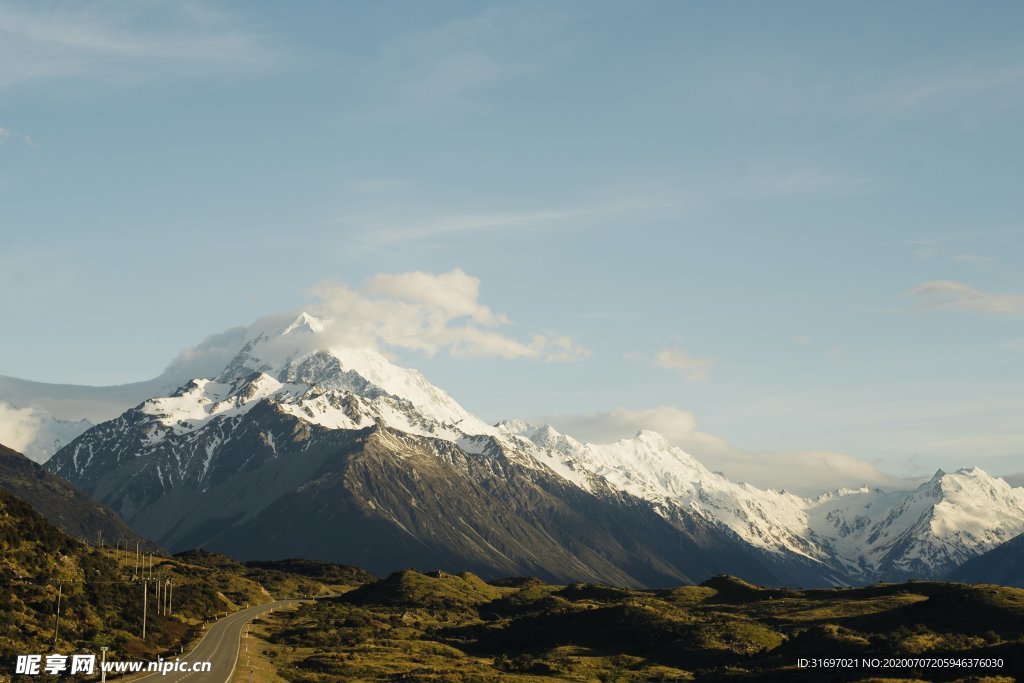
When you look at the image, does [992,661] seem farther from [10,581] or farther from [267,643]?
[10,581]

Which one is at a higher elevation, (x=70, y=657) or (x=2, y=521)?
(x=2, y=521)

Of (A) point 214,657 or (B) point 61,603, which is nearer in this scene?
(A) point 214,657

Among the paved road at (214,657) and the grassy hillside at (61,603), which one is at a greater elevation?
the grassy hillside at (61,603)

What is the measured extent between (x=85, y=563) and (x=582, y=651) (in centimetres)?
8040

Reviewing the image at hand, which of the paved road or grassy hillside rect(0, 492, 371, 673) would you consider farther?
grassy hillside rect(0, 492, 371, 673)

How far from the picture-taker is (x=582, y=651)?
19250cm

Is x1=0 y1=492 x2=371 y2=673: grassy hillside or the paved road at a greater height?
x1=0 y1=492 x2=371 y2=673: grassy hillside

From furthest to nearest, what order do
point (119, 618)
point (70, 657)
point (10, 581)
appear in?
point (119, 618), point (10, 581), point (70, 657)

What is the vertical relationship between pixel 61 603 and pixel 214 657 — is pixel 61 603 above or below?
above

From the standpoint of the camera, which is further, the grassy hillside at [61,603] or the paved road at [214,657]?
the grassy hillside at [61,603]

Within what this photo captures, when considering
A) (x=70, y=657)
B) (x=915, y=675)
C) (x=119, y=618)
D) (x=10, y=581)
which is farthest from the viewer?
(x=119, y=618)

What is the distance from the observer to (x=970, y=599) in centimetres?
19312

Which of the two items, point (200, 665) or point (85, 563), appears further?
point (85, 563)

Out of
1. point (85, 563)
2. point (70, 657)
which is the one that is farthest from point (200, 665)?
point (85, 563)
